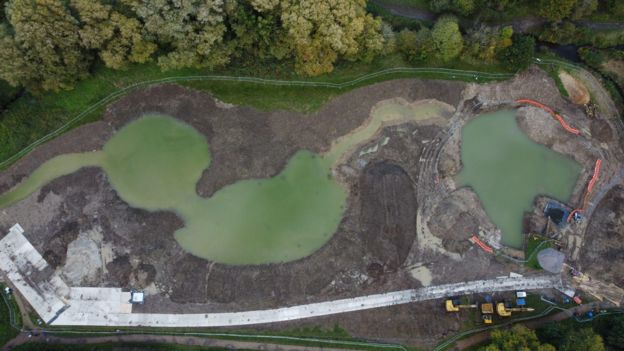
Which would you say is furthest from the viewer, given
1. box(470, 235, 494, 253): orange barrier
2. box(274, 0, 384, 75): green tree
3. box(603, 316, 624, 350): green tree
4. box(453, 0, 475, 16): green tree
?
box(470, 235, 494, 253): orange barrier

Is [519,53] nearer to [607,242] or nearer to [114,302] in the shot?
[607,242]

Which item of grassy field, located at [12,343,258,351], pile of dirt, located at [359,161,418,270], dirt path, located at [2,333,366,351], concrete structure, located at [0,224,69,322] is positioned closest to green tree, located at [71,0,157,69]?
concrete structure, located at [0,224,69,322]

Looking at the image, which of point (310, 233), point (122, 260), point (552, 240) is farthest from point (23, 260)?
point (552, 240)

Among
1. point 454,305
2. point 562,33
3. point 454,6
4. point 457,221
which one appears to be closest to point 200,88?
point 454,6

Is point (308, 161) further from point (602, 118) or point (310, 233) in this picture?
point (602, 118)

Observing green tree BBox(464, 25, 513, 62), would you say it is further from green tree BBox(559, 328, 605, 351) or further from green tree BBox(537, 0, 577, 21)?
A: green tree BBox(559, 328, 605, 351)

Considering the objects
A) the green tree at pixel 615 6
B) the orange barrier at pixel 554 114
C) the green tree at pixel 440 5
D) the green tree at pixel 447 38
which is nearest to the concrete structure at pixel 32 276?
the green tree at pixel 447 38

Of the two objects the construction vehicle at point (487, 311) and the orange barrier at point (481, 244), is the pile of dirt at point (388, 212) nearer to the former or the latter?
the orange barrier at point (481, 244)
